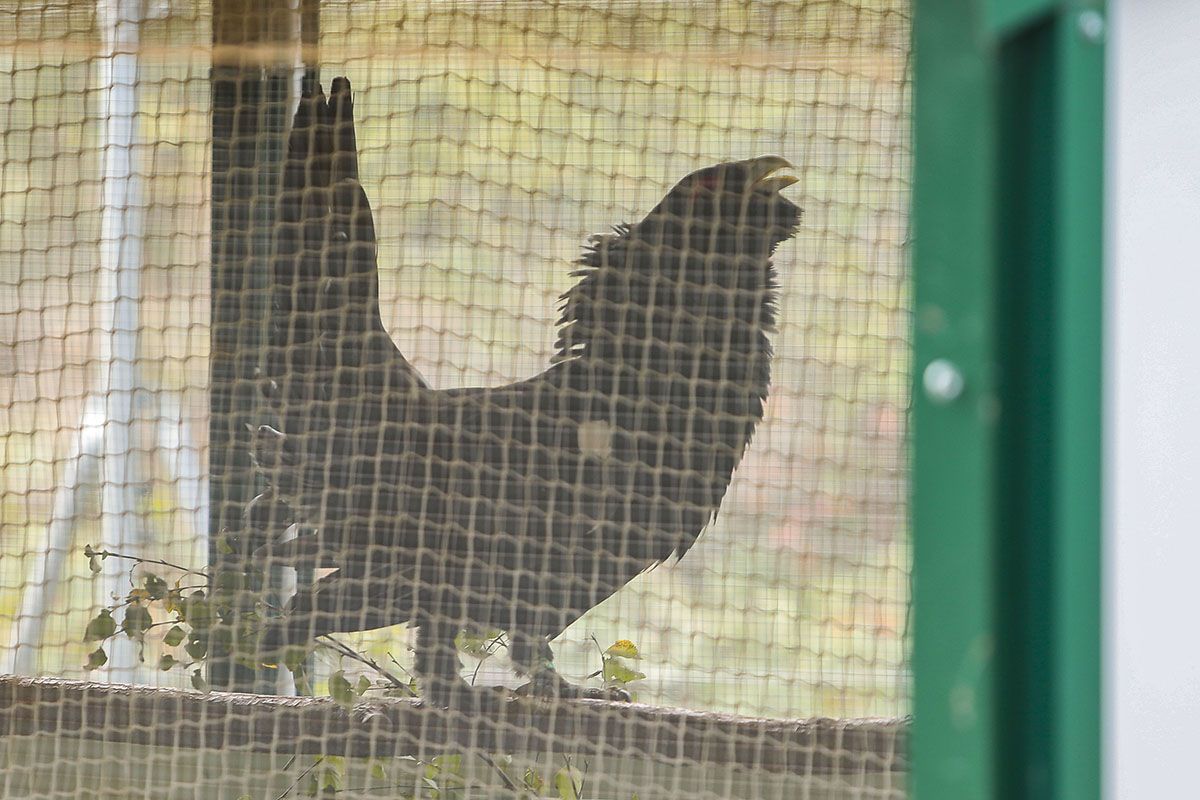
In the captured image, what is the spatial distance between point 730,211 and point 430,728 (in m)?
0.42

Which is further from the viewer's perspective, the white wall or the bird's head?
the bird's head

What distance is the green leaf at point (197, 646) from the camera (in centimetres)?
77

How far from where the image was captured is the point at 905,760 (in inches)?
27.7

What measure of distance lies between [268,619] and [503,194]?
35 centimetres

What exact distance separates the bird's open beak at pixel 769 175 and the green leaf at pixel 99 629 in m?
0.56

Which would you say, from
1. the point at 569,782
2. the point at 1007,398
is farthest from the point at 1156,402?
the point at 569,782

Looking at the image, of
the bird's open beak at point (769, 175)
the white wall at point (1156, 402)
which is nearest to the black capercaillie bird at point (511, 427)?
the bird's open beak at point (769, 175)

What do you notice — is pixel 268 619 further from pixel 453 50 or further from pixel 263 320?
pixel 453 50

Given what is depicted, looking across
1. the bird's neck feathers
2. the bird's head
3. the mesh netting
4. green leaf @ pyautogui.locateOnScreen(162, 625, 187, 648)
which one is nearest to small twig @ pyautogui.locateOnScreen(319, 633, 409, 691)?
the mesh netting

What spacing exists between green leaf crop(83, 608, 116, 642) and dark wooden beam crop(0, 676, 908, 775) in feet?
0.11

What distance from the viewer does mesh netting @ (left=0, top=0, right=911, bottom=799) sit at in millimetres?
718

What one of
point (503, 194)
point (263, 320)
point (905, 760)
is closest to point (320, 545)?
point (263, 320)

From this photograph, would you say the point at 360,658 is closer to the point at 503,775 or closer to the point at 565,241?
the point at 503,775

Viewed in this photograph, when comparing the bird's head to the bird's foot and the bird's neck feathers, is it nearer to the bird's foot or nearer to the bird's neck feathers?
the bird's neck feathers
